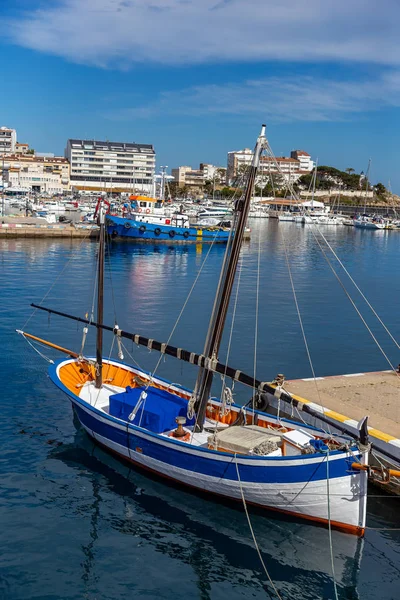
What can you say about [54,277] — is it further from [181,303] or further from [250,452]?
[250,452]

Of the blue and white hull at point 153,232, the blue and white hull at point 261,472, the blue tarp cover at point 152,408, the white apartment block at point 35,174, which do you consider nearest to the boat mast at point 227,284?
the blue tarp cover at point 152,408

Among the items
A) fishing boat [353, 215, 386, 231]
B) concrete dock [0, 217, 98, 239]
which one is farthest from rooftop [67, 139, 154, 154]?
concrete dock [0, 217, 98, 239]

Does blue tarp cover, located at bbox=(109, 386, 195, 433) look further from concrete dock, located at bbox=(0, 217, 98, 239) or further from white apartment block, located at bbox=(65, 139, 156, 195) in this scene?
white apartment block, located at bbox=(65, 139, 156, 195)

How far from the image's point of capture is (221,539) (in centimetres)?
1385

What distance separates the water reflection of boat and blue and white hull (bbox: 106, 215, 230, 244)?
67.0 metres

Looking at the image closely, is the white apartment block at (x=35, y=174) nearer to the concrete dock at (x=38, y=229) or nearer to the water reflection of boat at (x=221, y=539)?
the concrete dock at (x=38, y=229)

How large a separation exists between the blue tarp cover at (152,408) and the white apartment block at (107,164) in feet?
575

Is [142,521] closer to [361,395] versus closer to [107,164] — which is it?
[361,395]

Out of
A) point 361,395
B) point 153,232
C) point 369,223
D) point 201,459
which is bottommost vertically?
point 201,459

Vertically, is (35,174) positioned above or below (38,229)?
above

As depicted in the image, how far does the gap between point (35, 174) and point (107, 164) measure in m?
25.7

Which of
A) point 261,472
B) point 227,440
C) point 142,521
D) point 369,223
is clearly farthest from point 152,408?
point 369,223

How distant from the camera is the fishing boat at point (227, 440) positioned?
1354 cm

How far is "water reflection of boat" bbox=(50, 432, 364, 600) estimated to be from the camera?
1265 cm
